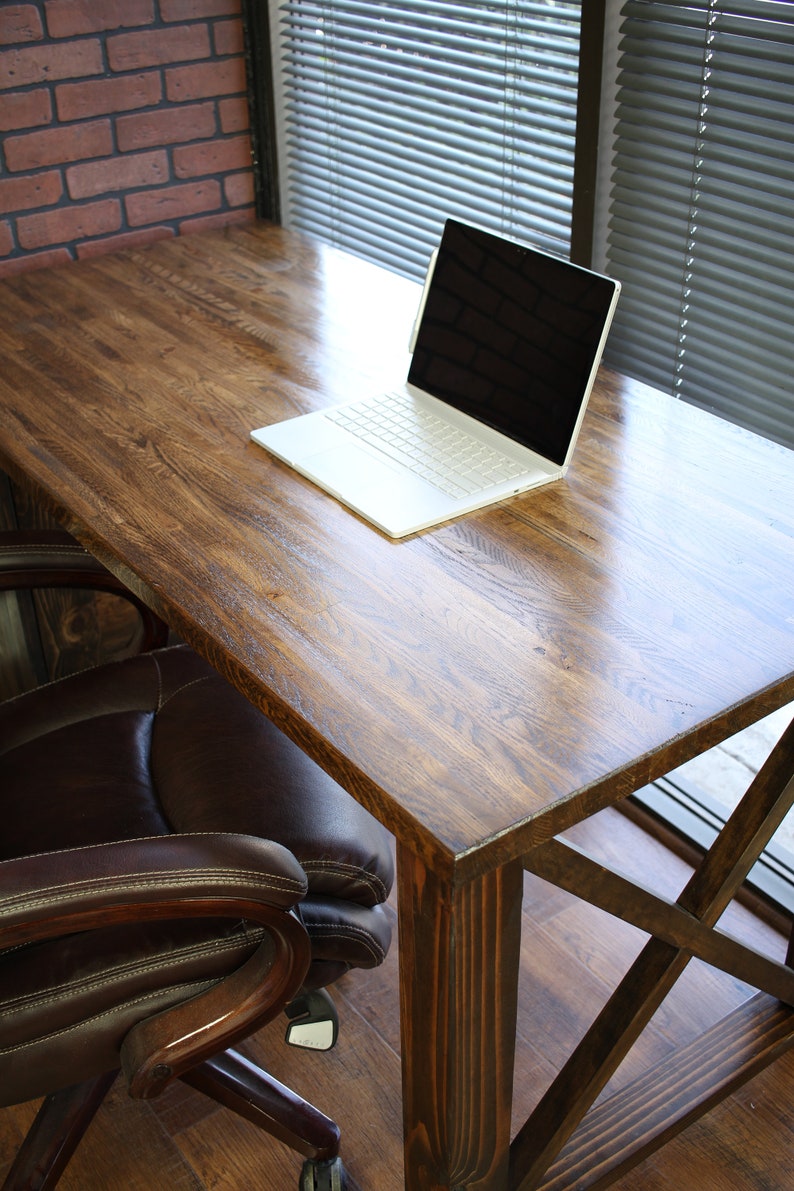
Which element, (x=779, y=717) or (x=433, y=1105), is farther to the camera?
(x=779, y=717)


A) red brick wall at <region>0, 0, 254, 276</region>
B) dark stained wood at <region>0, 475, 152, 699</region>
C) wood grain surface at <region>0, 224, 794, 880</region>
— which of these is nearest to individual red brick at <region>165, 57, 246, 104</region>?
red brick wall at <region>0, 0, 254, 276</region>

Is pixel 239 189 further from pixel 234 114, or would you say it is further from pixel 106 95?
pixel 106 95

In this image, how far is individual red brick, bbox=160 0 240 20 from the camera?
7.38 ft

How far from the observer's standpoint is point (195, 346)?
185 centimetres

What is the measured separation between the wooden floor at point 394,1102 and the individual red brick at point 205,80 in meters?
1.67

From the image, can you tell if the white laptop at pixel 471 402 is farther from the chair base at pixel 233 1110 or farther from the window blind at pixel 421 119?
the chair base at pixel 233 1110

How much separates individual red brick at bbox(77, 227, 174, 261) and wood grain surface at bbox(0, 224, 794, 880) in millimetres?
483

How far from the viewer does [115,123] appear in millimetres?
2275

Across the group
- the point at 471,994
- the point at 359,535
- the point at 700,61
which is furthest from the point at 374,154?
the point at 471,994

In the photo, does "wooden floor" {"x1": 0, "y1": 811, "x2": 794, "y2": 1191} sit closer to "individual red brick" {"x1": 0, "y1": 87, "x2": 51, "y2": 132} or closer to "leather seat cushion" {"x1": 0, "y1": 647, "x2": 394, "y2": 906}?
"leather seat cushion" {"x1": 0, "y1": 647, "x2": 394, "y2": 906}

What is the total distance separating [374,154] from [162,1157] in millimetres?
1815

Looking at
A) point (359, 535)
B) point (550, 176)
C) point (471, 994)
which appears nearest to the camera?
point (471, 994)

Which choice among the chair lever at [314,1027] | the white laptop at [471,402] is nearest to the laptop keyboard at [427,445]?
the white laptop at [471,402]

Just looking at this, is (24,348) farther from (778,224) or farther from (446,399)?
(778,224)
